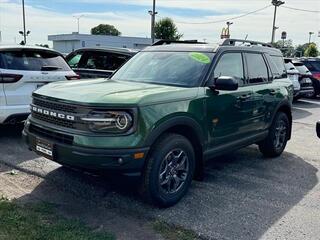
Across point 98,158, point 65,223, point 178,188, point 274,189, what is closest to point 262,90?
point 274,189

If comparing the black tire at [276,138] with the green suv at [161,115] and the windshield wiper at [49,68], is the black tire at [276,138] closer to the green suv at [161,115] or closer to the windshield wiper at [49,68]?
the green suv at [161,115]

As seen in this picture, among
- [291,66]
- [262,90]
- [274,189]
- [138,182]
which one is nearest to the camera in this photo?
[138,182]

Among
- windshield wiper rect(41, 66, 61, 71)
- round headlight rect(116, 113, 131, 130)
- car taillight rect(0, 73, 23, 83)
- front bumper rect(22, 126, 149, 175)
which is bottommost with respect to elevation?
front bumper rect(22, 126, 149, 175)

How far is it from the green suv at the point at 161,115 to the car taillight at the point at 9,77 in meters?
1.70

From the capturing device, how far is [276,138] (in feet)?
21.5

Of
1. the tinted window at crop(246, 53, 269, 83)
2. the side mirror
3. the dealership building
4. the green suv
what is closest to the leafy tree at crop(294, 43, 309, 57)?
the dealership building

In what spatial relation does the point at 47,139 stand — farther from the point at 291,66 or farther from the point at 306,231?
the point at 291,66

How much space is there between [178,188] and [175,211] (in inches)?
11.5

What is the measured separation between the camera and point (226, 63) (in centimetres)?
523

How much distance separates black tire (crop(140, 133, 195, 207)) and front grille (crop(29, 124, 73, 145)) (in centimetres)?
84

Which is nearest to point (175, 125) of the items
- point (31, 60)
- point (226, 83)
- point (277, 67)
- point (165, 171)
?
point (165, 171)

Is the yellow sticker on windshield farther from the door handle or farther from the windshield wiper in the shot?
the windshield wiper

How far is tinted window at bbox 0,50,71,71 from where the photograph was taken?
6312 millimetres

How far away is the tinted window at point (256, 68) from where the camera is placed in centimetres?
573
